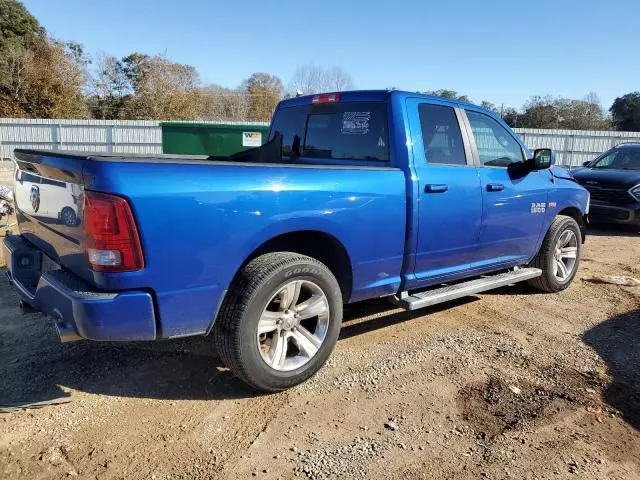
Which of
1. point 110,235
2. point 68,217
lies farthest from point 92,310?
Result: point 68,217

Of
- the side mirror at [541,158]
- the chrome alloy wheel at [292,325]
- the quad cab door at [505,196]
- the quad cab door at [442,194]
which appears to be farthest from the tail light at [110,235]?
the side mirror at [541,158]

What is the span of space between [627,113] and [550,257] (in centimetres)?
5600

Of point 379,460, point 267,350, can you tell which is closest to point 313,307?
point 267,350

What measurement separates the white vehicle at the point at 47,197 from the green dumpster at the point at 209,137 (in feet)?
36.9

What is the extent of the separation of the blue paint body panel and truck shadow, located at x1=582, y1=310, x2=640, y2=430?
1161mm

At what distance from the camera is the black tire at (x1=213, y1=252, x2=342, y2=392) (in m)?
3.02

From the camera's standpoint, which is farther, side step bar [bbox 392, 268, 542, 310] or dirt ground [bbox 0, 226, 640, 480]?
side step bar [bbox 392, 268, 542, 310]

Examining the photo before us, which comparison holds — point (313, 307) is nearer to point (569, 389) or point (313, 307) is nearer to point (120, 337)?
point (120, 337)

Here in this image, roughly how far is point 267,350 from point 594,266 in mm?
5582

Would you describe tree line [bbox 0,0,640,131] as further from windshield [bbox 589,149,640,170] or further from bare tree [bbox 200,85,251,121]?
windshield [bbox 589,149,640,170]

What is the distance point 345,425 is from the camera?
9.80ft

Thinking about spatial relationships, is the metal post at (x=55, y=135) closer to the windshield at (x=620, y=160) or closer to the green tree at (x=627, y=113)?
the windshield at (x=620, y=160)

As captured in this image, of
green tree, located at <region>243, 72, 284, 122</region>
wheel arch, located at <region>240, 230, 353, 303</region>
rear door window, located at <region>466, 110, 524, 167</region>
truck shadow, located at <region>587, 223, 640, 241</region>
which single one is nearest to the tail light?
wheel arch, located at <region>240, 230, 353, 303</region>

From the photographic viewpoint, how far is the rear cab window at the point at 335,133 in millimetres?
4062
